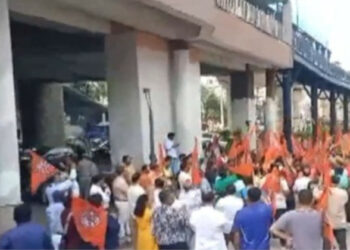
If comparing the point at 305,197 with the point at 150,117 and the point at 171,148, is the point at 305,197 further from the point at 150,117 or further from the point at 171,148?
the point at 150,117

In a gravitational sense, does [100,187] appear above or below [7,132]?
below

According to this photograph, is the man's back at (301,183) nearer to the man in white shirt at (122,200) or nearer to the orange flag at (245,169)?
the orange flag at (245,169)

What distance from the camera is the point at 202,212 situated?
33.8 feet

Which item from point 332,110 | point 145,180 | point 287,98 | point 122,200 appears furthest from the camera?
point 332,110

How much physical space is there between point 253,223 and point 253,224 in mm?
11

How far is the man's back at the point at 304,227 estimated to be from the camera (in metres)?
9.36

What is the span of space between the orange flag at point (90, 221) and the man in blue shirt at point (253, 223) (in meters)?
1.51

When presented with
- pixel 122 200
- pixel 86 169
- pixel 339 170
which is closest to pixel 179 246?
pixel 122 200

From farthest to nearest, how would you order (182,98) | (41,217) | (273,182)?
1. (182,98)
2. (41,217)
3. (273,182)

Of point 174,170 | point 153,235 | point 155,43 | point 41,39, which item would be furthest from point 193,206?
point 41,39

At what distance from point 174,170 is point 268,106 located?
930 inches

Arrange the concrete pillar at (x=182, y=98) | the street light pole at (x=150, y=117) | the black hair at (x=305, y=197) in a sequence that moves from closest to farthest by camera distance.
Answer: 1. the black hair at (x=305, y=197)
2. the street light pole at (x=150, y=117)
3. the concrete pillar at (x=182, y=98)

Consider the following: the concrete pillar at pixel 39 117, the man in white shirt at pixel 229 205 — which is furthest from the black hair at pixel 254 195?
the concrete pillar at pixel 39 117

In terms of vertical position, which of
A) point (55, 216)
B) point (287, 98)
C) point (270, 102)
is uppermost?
point (287, 98)
